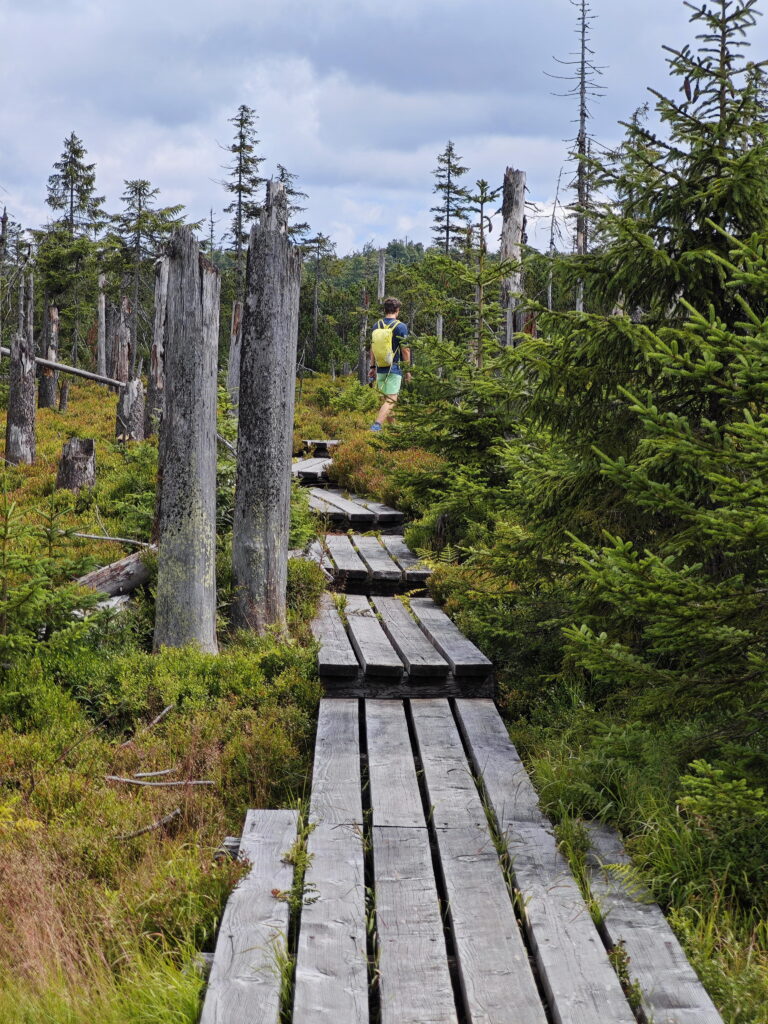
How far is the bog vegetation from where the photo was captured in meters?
3.17

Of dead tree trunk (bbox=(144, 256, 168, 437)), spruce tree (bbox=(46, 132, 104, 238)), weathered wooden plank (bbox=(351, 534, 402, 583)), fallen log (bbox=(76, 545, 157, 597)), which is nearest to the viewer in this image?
fallen log (bbox=(76, 545, 157, 597))

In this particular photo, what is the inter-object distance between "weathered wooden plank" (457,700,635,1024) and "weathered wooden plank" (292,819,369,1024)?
2.08ft

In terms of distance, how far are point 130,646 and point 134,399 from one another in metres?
13.1

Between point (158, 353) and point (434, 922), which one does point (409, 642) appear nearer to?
point (434, 922)

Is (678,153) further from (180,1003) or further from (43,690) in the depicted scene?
(43,690)

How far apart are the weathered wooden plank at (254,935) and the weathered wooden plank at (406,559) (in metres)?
4.50

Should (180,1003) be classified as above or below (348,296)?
below

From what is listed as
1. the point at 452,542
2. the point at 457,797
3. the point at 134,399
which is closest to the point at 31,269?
the point at 134,399

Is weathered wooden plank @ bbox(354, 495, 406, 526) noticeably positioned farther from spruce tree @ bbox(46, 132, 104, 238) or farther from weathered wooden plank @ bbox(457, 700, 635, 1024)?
spruce tree @ bbox(46, 132, 104, 238)

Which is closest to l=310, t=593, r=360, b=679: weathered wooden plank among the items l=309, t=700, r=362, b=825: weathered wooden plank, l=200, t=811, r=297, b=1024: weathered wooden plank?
l=309, t=700, r=362, b=825: weathered wooden plank

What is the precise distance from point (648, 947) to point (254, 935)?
1417 mm

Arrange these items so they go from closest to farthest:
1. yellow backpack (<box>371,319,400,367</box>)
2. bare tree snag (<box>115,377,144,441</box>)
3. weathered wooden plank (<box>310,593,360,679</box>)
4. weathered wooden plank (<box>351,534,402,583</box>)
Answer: weathered wooden plank (<box>310,593,360,679</box>) < weathered wooden plank (<box>351,534,402,583</box>) < yellow backpack (<box>371,319,400,367</box>) < bare tree snag (<box>115,377,144,441</box>)

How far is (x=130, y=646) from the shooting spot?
6.58 metres

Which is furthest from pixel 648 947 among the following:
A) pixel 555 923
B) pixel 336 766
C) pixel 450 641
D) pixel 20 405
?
pixel 20 405
